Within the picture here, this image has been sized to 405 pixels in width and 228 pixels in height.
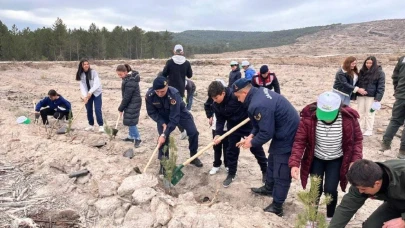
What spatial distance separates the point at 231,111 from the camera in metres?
4.13

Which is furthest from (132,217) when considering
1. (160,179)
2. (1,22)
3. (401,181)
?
(1,22)

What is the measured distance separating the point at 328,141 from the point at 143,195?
1.95 metres

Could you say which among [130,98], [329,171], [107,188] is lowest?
[107,188]

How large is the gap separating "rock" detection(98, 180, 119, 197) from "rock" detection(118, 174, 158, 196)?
0.10m

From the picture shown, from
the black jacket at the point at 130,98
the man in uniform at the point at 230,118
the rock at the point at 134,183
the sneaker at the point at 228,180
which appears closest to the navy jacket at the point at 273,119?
the man in uniform at the point at 230,118

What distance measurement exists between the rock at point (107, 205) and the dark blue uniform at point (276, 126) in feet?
5.28

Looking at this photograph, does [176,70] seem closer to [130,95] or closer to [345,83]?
[130,95]

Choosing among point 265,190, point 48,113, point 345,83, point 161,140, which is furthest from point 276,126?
point 48,113

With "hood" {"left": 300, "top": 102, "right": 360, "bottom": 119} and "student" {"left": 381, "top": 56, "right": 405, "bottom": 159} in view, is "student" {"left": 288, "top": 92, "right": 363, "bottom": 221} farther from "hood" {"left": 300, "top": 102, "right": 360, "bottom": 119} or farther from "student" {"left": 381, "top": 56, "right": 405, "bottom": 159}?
"student" {"left": 381, "top": 56, "right": 405, "bottom": 159}

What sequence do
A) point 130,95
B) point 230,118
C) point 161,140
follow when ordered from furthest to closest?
point 130,95 < point 161,140 < point 230,118

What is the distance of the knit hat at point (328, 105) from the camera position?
8.87 feet

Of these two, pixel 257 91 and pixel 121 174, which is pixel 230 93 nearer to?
pixel 257 91

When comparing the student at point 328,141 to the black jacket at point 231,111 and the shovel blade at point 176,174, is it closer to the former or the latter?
the black jacket at point 231,111

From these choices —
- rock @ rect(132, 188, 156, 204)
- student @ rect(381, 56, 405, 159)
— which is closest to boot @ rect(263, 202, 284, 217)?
rock @ rect(132, 188, 156, 204)
